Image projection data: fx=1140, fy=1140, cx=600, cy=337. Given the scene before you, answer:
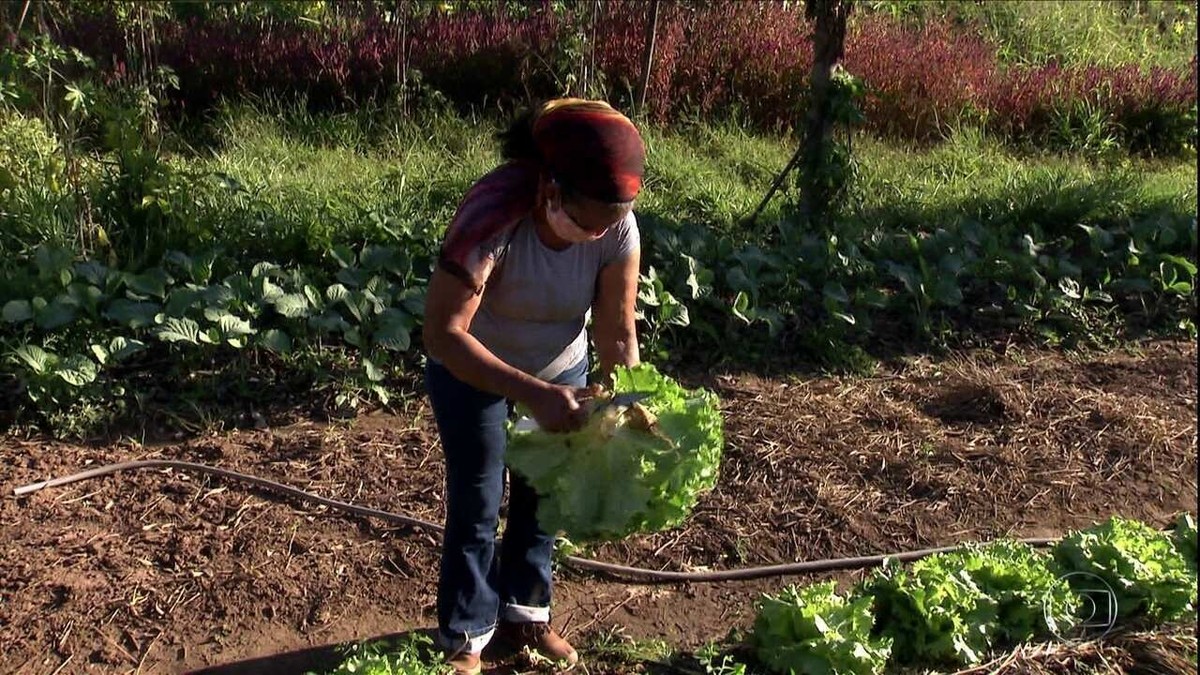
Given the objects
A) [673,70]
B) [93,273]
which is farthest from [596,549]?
[673,70]

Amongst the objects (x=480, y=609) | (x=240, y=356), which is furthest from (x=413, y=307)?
(x=480, y=609)

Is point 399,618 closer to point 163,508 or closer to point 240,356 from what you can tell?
point 163,508

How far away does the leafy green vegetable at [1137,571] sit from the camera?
3.26 m

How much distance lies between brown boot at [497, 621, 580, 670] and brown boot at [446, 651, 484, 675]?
162 millimetres

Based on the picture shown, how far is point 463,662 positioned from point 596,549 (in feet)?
2.96

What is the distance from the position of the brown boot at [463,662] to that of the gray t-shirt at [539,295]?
778 mm

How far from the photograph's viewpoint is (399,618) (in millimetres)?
3332

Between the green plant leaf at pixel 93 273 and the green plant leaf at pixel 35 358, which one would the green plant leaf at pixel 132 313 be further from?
the green plant leaf at pixel 35 358

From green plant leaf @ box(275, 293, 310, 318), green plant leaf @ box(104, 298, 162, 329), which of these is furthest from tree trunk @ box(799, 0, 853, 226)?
green plant leaf @ box(104, 298, 162, 329)

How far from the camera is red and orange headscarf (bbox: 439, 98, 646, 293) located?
221cm

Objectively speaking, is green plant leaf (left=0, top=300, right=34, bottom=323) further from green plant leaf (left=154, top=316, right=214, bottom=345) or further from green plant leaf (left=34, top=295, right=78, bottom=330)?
green plant leaf (left=154, top=316, right=214, bottom=345)

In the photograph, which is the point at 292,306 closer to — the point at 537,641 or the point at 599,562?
the point at 599,562

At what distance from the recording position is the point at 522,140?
2369mm

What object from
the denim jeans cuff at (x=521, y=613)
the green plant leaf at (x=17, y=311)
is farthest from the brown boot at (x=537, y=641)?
the green plant leaf at (x=17, y=311)
